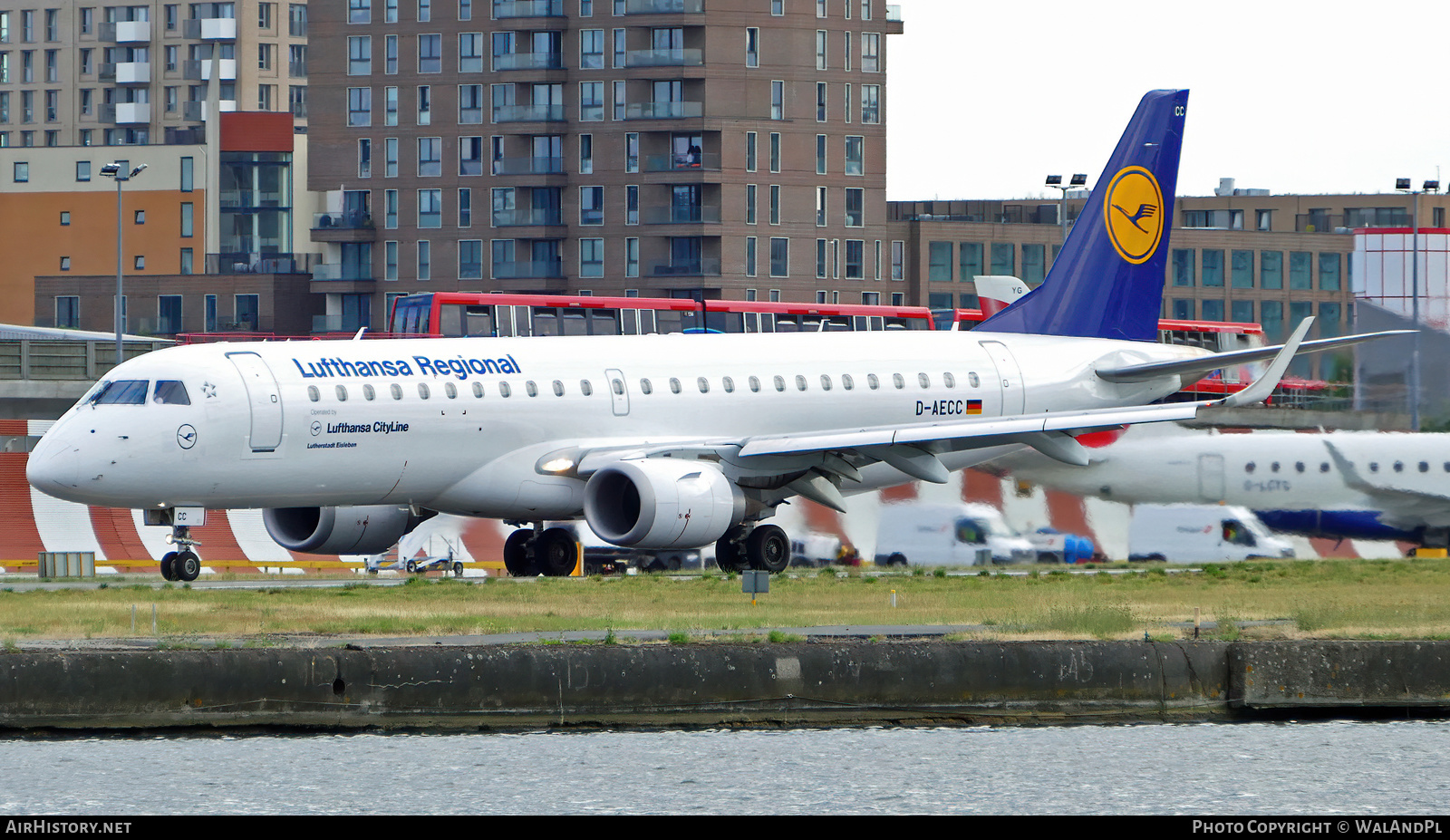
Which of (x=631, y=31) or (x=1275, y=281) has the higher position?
(x=631, y=31)

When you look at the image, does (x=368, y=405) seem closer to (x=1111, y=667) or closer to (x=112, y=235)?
(x=1111, y=667)

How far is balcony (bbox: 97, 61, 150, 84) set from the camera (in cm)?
19438

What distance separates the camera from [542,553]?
3681 centimetres

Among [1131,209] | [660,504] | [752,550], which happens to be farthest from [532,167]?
[660,504]

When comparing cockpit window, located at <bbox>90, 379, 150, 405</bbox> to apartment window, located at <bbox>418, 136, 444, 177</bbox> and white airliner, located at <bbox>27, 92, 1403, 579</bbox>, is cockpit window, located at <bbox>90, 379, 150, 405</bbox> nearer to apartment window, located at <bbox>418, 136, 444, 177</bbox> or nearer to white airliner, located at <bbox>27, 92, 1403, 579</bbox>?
white airliner, located at <bbox>27, 92, 1403, 579</bbox>

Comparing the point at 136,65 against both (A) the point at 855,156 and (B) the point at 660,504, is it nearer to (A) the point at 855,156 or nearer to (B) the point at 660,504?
(A) the point at 855,156

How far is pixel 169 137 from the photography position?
6929 inches

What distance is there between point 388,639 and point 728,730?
3.65m

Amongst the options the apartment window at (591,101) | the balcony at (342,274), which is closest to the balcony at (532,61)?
the apartment window at (591,101)

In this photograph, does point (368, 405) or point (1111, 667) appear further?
point (368, 405)

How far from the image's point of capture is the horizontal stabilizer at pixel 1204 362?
3644 cm

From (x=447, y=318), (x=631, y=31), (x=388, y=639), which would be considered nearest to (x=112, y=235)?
(x=631, y=31)

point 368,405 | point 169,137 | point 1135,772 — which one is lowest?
point 1135,772

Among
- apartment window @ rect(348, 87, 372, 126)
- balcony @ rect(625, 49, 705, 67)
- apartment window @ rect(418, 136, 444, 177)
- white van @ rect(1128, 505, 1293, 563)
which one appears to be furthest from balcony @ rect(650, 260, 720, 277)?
white van @ rect(1128, 505, 1293, 563)
